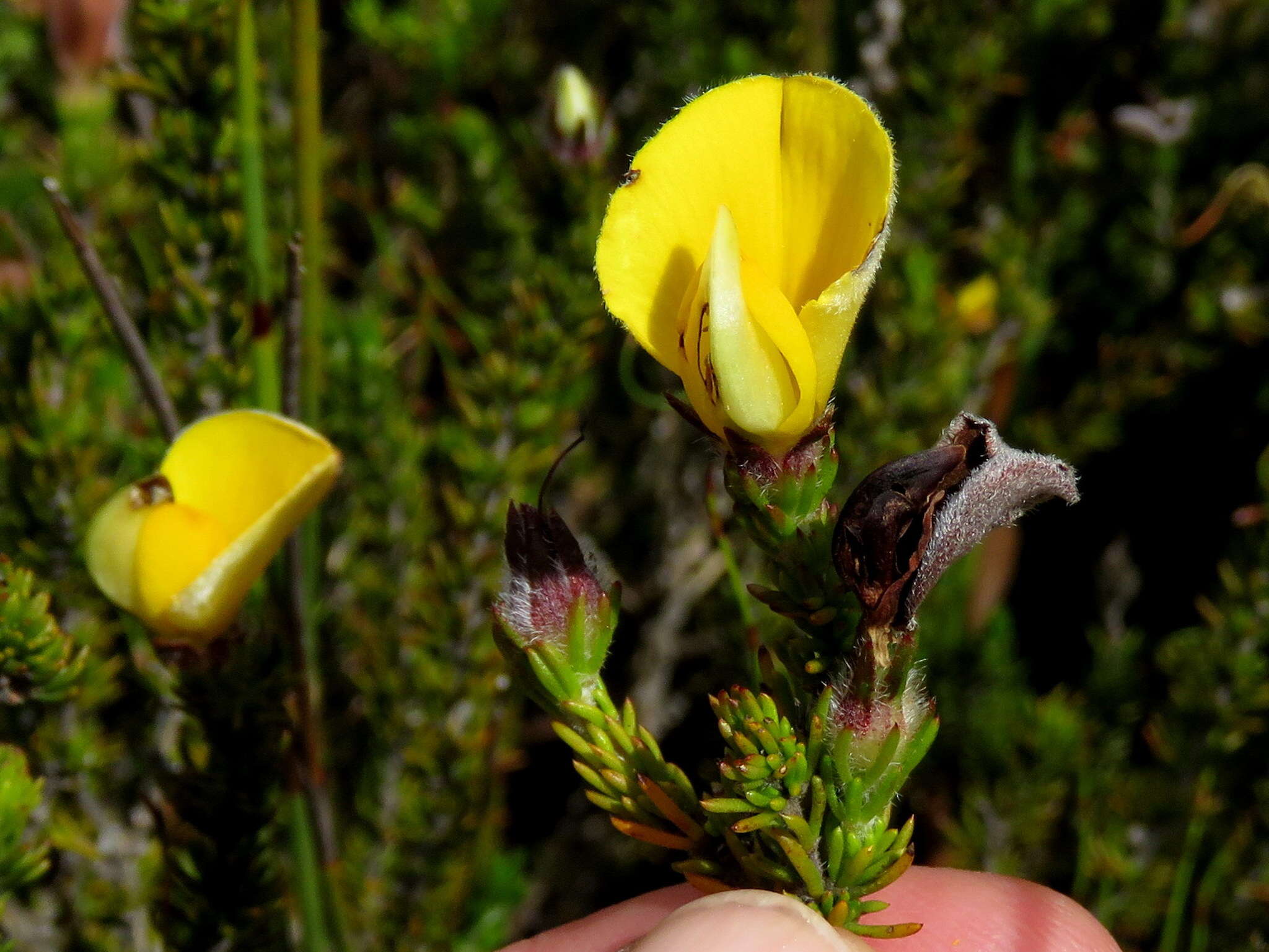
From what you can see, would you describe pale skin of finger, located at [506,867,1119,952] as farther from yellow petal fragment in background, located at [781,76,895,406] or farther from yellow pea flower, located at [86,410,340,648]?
yellow petal fragment in background, located at [781,76,895,406]

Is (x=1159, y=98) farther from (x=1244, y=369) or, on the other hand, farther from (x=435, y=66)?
(x=435, y=66)

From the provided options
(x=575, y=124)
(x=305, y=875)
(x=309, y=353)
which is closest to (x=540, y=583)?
(x=309, y=353)

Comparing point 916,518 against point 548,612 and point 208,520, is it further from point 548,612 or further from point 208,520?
point 208,520

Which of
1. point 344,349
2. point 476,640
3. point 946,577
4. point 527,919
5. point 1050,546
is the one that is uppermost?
point 344,349

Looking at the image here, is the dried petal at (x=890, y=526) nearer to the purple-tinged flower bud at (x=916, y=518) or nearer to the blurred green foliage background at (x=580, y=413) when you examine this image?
the purple-tinged flower bud at (x=916, y=518)

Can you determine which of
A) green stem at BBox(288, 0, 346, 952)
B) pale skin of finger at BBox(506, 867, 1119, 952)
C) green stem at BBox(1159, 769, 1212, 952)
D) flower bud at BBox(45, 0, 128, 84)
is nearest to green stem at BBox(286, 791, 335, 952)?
green stem at BBox(288, 0, 346, 952)

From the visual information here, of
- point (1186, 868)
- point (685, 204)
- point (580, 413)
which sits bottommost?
point (1186, 868)

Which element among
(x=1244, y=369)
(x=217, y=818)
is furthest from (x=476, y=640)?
(x=1244, y=369)
